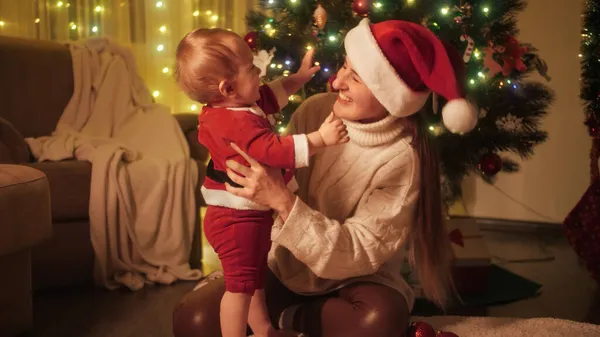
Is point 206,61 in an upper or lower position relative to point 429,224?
upper

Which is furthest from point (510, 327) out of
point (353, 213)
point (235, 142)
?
point (235, 142)

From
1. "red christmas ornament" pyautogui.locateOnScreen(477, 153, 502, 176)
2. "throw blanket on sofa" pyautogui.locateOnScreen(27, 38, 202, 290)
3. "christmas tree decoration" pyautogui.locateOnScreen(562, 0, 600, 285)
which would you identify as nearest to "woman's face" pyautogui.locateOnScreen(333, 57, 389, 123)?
"red christmas ornament" pyautogui.locateOnScreen(477, 153, 502, 176)

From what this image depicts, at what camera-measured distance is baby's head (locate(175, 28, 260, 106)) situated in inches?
43.1

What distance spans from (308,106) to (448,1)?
62 cm

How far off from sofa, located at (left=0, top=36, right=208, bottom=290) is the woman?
82cm

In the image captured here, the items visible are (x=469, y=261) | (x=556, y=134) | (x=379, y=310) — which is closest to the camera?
(x=379, y=310)

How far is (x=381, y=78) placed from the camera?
1.18 metres

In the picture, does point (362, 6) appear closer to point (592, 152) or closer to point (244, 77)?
point (244, 77)

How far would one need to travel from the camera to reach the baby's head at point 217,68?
43.1 inches

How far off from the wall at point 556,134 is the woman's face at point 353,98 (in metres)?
1.83

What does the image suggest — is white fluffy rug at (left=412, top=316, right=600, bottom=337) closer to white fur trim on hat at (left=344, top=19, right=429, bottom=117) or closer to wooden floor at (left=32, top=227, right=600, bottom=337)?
wooden floor at (left=32, top=227, right=600, bottom=337)

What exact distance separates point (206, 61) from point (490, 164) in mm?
1193

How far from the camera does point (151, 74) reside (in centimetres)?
322

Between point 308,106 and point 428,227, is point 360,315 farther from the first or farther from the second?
point 308,106
